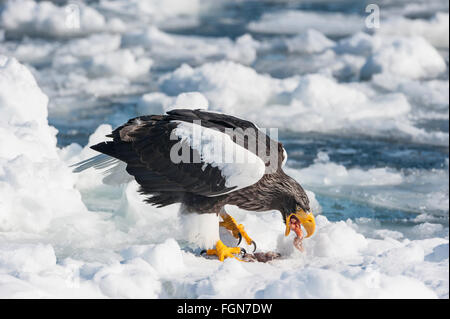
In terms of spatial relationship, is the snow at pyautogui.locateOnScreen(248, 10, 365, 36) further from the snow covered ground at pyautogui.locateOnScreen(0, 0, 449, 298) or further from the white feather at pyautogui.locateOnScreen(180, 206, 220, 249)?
the white feather at pyautogui.locateOnScreen(180, 206, 220, 249)

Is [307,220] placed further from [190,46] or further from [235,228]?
[190,46]

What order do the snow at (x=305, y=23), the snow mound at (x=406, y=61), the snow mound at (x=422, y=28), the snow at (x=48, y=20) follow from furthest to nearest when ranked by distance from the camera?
the snow at (x=305, y=23) < the snow at (x=48, y=20) < the snow mound at (x=422, y=28) < the snow mound at (x=406, y=61)

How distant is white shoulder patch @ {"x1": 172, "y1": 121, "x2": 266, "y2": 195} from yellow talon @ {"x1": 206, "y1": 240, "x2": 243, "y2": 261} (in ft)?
1.12

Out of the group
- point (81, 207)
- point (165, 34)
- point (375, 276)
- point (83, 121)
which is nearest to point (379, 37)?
point (165, 34)

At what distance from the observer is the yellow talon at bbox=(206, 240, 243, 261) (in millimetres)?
3854

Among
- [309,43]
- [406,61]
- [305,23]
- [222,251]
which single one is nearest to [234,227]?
[222,251]

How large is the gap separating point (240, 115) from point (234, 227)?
377 centimetres

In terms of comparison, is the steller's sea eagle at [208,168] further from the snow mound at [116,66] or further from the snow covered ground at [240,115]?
the snow mound at [116,66]

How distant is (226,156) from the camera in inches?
147

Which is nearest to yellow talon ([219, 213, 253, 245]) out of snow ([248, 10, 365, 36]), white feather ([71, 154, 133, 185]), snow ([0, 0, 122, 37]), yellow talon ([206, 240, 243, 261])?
yellow talon ([206, 240, 243, 261])

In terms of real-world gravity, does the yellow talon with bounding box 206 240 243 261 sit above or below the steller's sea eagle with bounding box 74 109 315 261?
below

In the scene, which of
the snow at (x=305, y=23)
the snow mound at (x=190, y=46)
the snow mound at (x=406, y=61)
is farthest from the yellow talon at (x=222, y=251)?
the snow at (x=305, y=23)

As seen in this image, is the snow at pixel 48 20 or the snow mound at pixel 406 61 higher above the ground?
the snow at pixel 48 20

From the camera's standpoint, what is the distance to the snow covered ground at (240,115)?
317 centimetres
